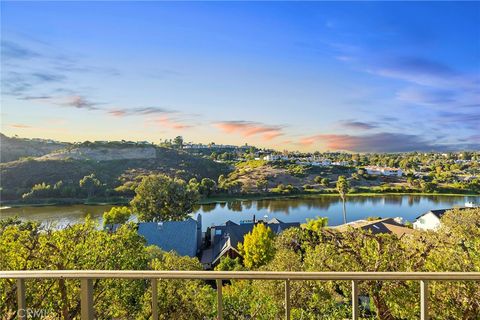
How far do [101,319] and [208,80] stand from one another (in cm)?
1458

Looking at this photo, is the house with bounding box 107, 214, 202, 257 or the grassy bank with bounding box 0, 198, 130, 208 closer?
the house with bounding box 107, 214, 202, 257

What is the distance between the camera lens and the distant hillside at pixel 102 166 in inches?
1540

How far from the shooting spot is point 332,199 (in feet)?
140

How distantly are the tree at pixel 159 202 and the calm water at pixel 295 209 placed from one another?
9.14 feet

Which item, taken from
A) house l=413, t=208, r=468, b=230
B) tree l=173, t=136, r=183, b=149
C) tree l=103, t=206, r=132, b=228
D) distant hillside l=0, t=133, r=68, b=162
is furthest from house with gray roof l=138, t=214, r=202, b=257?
tree l=173, t=136, r=183, b=149

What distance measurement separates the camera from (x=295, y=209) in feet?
118

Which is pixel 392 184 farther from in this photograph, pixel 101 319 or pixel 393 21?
pixel 101 319

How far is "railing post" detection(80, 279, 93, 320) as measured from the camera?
147 cm

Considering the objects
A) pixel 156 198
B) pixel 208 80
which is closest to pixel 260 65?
pixel 208 80

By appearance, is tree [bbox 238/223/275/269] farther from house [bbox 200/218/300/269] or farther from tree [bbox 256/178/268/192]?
tree [bbox 256/178/268/192]

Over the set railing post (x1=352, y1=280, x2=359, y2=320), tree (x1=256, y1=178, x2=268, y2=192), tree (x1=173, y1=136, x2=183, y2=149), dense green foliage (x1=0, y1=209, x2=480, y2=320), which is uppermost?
tree (x1=173, y1=136, x2=183, y2=149)

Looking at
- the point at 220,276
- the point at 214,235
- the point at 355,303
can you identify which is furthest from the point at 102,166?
the point at 355,303

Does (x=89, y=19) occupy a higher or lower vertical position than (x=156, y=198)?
higher

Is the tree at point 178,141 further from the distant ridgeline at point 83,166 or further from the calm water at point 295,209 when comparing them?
the calm water at point 295,209
